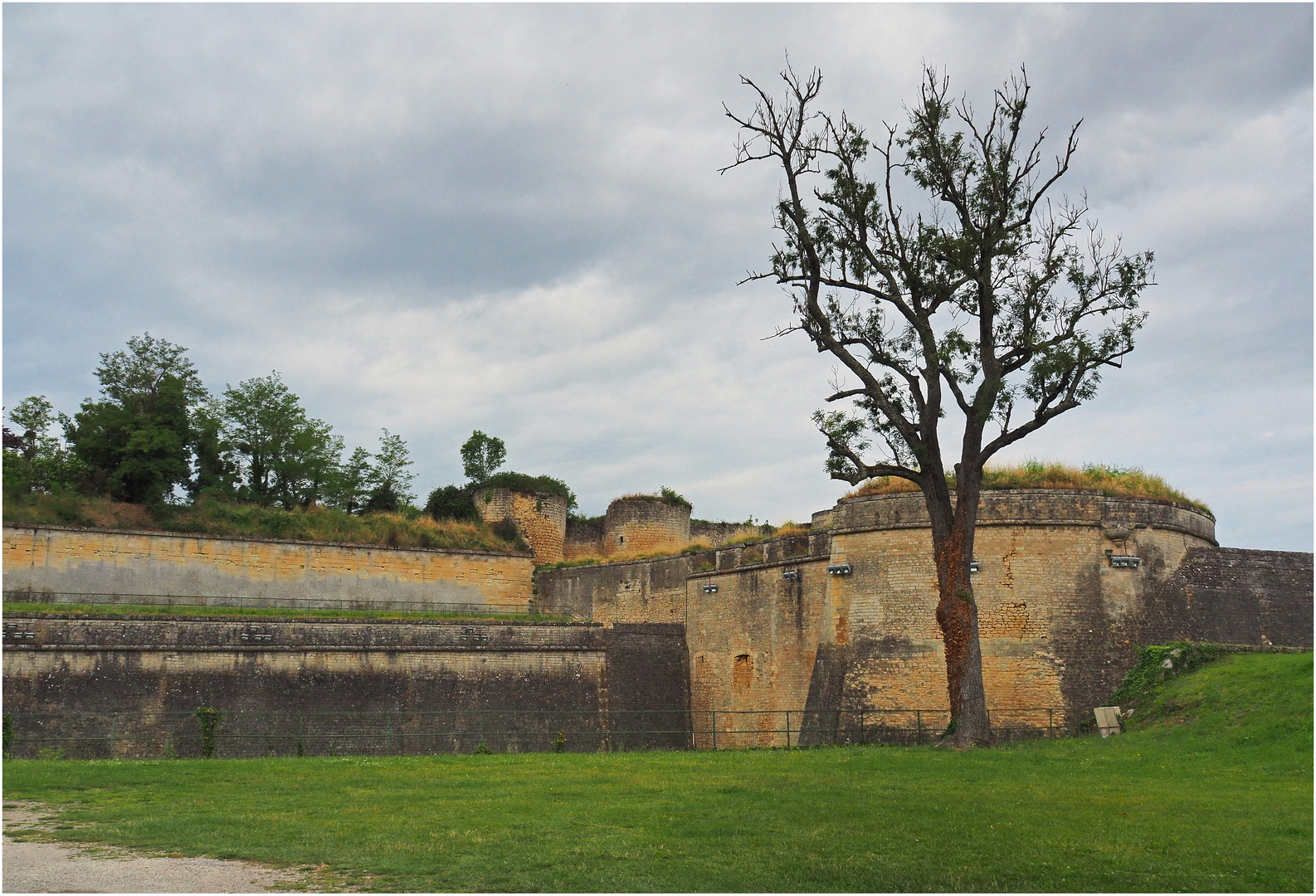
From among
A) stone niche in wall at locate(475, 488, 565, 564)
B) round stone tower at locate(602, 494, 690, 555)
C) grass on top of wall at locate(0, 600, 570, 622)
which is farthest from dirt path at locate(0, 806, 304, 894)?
round stone tower at locate(602, 494, 690, 555)

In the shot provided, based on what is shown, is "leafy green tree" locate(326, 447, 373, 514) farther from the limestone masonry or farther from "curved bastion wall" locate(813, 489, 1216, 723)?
"curved bastion wall" locate(813, 489, 1216, 723)

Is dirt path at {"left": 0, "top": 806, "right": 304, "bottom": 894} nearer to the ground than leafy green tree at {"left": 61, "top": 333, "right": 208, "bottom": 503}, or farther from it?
nearer to the ground

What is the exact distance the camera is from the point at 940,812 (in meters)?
9.88

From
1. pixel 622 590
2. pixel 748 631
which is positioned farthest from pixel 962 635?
pixel 622 590

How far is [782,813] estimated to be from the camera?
9977 millimetres

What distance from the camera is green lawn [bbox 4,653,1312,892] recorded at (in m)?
7.46

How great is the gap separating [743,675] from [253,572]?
17.0 m

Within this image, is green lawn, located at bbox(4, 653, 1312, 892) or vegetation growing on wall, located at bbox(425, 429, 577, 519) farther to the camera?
vegetation growing on wall, located at bbox(425, 429, 577, 519)

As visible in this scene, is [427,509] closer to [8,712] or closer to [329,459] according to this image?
[329,459]

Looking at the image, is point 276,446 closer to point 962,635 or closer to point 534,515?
point 534,515

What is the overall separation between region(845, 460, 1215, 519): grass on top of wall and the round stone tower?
1789 centimetres

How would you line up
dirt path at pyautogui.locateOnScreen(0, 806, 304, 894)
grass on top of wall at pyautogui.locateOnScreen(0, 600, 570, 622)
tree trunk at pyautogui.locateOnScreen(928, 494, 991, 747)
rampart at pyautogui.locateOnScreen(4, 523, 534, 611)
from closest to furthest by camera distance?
dirt path at pyautogui.locateOnScreen(0, 806, 304, 894) → tree trunk at pyautogui.locateOnScreen(928, 494, 991, 747) → grass on top of wall at pyautogui.locateOnScreen(0, 600, 570, 622) → rampart at pyautogui.locateOnScreen(4, 523, 534, 611)

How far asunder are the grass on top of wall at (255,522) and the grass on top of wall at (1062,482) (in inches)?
743

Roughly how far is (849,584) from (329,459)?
94.8 feet
